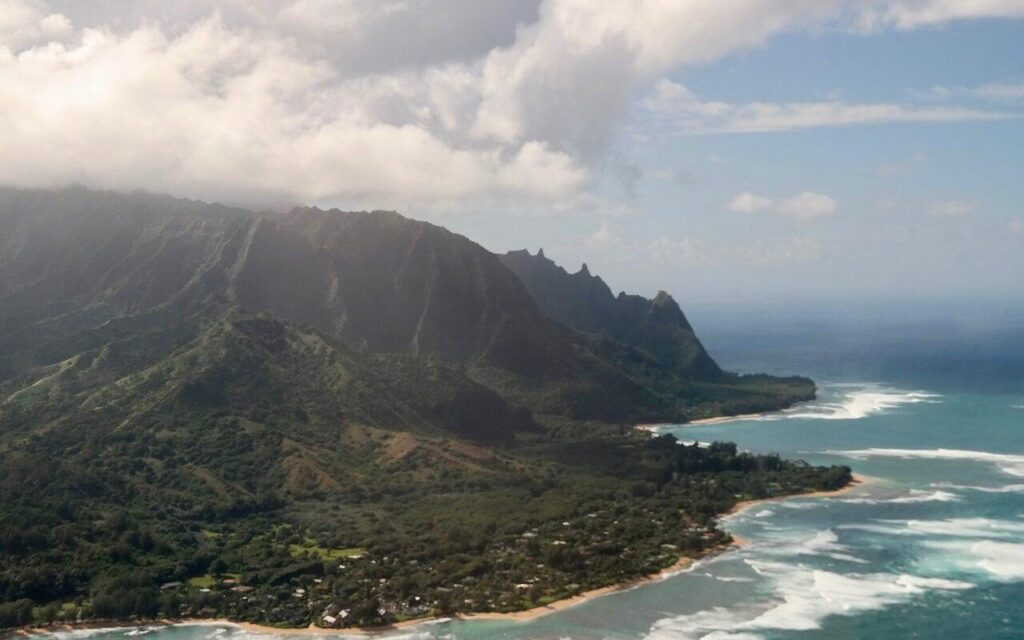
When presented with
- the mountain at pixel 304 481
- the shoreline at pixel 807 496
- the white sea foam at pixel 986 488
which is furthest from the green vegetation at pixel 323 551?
the white sea foam at pixel 986 488

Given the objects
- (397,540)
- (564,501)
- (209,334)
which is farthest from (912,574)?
(209,334)

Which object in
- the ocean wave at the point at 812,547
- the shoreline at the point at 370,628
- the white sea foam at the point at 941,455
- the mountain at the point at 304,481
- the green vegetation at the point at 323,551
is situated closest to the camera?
the shoreline at the point at 370,628

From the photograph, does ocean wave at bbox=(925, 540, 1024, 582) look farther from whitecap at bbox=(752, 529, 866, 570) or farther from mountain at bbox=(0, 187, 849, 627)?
mountain at bbox=(0, 187, 849, 627)

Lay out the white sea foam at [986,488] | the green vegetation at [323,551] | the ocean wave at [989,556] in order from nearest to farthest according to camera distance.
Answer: the ocean wave at [989,556]
the green vegetation at [323,551]
the white sea foam at [986,488]

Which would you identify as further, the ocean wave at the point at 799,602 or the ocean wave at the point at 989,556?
the ocean wave at the point at 989,556

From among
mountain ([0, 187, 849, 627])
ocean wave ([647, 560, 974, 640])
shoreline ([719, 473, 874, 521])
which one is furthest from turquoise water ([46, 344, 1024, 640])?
mountain ([0, 187, 849, 627])

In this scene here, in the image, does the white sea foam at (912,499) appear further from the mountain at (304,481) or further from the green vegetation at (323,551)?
the green vegetation at (323,551)
